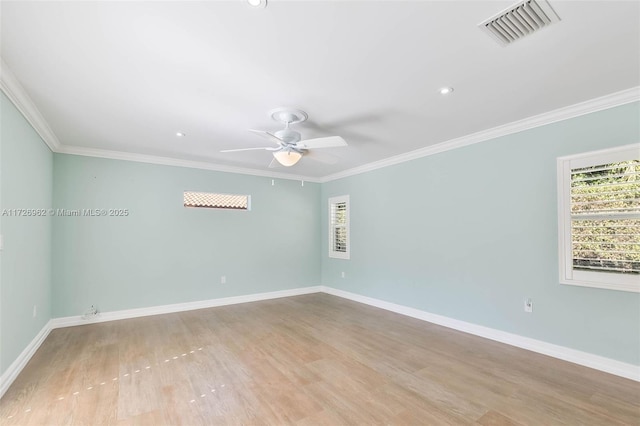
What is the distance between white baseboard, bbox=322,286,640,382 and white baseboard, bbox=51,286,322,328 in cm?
219

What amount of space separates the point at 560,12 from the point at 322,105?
1.81m

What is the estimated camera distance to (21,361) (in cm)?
279

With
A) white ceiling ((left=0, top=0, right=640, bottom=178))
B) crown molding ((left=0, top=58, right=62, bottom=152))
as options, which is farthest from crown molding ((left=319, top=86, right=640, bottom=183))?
crown molding ((left=0, top=58, right=62, bottom=152))

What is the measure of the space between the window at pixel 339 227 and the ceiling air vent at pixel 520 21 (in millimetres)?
4189

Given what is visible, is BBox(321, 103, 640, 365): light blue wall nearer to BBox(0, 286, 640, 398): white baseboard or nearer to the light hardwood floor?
BBox(0, 286, 640, 398): white baseboard

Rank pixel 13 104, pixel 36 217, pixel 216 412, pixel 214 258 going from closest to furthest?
pixel 216 412
pixel 13 104
pixel 36 217
pixel 214 258

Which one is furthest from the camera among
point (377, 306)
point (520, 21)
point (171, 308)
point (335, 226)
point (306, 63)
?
point (335, 226)

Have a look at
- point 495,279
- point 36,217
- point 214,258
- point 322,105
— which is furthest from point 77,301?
point 495,279

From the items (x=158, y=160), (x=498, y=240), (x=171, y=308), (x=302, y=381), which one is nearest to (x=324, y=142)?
(x=302, y=381)

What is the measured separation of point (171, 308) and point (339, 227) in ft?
11.3

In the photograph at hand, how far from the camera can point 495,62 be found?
2.16 m

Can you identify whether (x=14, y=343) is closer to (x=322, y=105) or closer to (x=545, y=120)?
(x=322, y=105)

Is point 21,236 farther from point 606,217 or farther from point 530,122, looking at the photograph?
point 606,217

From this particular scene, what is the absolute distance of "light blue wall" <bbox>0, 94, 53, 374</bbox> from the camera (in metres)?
2.46
